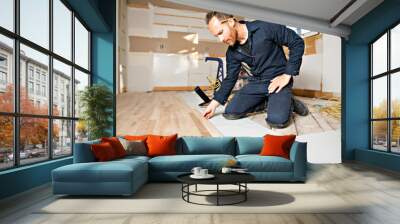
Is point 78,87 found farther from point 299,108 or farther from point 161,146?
point 299,108

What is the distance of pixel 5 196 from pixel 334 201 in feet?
12.7

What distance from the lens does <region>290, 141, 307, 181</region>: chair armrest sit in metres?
6.03

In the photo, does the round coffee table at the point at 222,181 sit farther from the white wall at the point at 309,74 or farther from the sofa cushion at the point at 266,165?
the white wall at the point at 309,74

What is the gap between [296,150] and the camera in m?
6.12

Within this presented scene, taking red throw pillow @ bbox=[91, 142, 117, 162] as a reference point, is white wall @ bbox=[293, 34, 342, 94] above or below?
above

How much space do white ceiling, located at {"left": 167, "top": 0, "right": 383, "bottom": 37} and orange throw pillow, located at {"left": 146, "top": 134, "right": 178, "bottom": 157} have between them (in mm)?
2778

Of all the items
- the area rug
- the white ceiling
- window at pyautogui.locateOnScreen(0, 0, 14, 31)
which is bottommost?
the area rug

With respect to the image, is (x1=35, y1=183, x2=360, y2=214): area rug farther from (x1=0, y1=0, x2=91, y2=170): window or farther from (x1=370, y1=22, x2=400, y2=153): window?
(x1=370, y1=22, x2=400, y2=153): window

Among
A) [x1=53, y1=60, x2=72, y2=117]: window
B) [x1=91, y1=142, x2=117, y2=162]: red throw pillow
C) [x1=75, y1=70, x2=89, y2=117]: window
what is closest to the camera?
[x1=91, y1=142, x2=117, y2=162]: red throw pillow

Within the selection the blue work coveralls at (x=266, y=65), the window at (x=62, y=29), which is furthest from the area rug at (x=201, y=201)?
the blue work coveralls at (x=266, y=65)

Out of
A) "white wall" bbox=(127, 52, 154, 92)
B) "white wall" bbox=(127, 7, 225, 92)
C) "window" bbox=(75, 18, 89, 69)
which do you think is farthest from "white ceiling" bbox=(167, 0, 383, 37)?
"window" bbox=(75, 18, 89, 69)

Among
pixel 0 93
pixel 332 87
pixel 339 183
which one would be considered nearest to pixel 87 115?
pixel 0 93

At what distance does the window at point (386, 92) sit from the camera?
777 cm

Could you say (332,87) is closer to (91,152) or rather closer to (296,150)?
(296,150)
